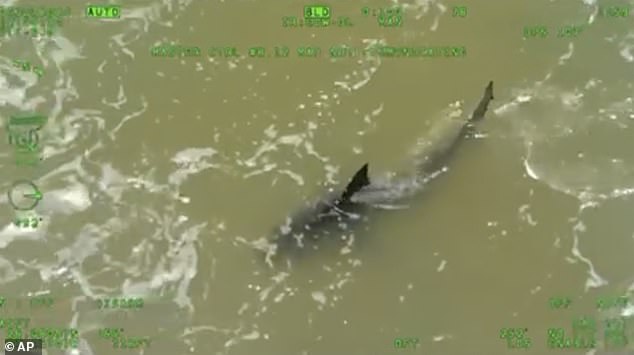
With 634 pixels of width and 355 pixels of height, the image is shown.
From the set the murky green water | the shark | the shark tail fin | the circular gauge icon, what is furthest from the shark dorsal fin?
the circular gauge icon

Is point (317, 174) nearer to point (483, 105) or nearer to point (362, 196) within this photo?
point (362, 196)

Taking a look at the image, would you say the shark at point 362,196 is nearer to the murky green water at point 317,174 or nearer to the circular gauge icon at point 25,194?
the murky green water at point 317,174

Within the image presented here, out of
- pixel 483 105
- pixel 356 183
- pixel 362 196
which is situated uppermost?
pixel 483 105

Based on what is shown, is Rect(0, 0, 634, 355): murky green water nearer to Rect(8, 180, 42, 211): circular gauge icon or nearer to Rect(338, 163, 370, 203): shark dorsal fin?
Rect(8, 180, 42, 211): circular gauge icon

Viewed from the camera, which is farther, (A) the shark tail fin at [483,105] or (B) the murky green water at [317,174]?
(A) the shark tail fin at [483,105]

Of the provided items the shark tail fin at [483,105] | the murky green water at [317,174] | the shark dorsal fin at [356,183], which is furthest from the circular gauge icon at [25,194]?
the shark tail fin at [483,105]

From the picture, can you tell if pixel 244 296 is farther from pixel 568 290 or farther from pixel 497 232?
pixel 568 290

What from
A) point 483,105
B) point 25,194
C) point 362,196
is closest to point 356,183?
point 362,196
